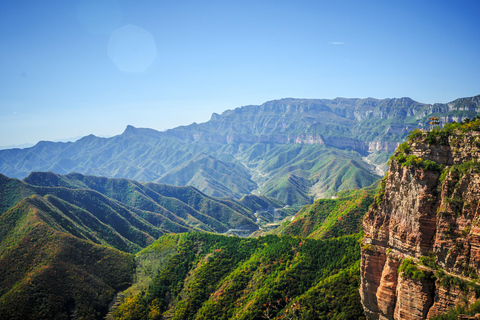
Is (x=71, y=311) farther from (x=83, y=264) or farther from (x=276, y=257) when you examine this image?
(x=276, y=257)

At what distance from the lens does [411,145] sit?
41844 mm

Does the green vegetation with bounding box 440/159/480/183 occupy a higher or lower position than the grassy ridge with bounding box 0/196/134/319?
higher

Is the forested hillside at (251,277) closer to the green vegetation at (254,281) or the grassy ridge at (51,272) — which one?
the green vegetation at (254,281)

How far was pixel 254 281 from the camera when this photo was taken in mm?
94562

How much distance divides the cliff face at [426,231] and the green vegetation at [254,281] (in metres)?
19.2

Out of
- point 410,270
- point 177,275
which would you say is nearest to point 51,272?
point 177,275

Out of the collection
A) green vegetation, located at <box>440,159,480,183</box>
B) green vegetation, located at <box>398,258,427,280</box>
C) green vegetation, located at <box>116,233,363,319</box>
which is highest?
green vegetation, located at <box>440,159,480,183</box>

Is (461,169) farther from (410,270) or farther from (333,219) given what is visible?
(333,219)

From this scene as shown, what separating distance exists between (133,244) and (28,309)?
313ft

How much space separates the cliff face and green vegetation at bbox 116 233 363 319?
1918cm

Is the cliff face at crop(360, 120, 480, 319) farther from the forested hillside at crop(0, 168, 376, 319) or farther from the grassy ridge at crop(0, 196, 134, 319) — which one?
the grassy ridge at crop(0, 196, 134, 319)

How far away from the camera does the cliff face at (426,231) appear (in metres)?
32.9

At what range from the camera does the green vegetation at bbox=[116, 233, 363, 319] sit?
6825 centimetres

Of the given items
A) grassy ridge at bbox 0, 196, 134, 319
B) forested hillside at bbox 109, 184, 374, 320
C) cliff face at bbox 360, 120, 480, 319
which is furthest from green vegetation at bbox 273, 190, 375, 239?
grassy ridge at bbox 0, 196, 134, 319
